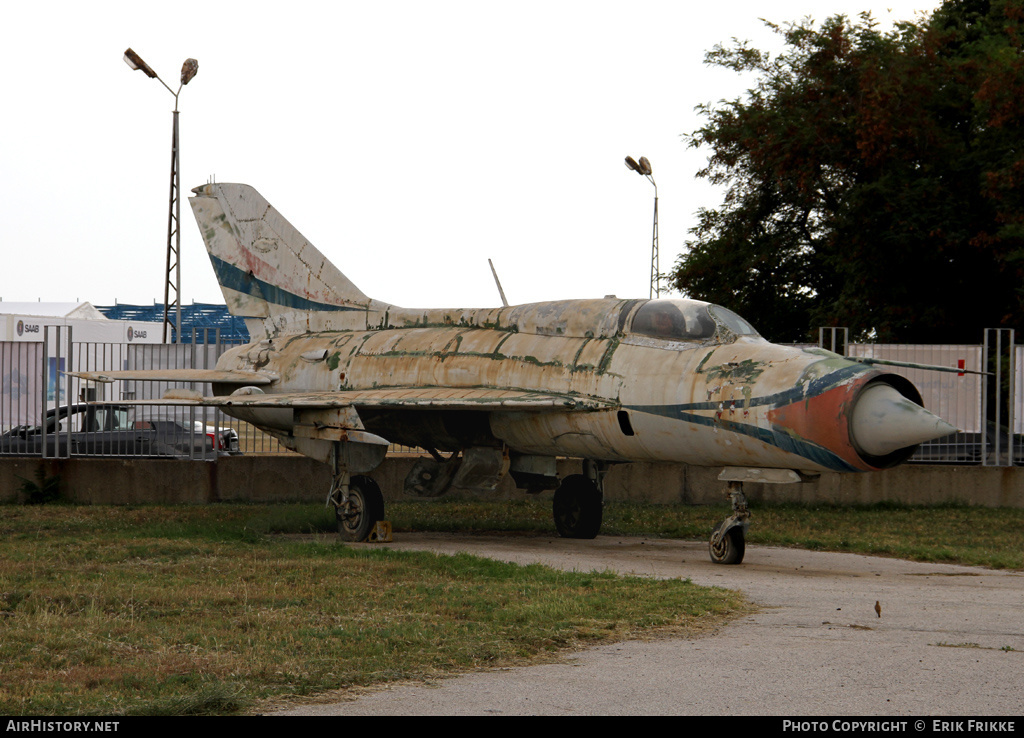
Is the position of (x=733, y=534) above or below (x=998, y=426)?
below

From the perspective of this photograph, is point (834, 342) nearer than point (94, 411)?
Yes

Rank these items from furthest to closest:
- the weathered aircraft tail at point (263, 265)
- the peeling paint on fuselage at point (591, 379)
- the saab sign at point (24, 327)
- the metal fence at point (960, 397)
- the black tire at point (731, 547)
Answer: the saab sign at point (24, 327)
the metal fence at point (960, 397)
the weathered aircraft tail at point (263, 265)
the black tire at point (731, 547)
the peeling paint on fuselage at point (591, 379)

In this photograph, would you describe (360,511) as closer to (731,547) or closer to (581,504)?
(581,504)

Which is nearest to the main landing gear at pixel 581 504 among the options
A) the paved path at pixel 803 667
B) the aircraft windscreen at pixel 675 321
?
the aircraft windscreen at pixel 675 321

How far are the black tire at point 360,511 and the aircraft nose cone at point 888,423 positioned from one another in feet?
21.4

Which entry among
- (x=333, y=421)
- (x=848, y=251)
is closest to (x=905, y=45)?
(x=848, y=251)

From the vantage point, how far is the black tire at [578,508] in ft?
52.5

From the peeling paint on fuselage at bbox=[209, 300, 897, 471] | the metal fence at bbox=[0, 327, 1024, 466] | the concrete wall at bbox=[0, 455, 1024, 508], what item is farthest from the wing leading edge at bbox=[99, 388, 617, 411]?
the metal fence at bbox=[0, 327, 1024, 466]

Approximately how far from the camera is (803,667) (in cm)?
715

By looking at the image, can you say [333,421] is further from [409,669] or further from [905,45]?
[905,45]

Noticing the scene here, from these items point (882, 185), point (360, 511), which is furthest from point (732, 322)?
point (882, 185)

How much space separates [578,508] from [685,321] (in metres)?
3.72

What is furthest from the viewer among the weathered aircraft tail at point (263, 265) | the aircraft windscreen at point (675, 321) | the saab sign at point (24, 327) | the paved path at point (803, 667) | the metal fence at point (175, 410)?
the saab sign at point (24, 327)

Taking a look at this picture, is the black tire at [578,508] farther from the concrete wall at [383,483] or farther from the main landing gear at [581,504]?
the concrete wall at [383,483]
